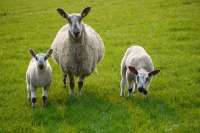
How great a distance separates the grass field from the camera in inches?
280

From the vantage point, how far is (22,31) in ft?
59.7

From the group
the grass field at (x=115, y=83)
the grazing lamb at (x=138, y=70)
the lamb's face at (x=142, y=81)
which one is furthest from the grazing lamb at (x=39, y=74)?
the lamb's face at (x=142, y=81)

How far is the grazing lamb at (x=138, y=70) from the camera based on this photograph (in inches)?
297

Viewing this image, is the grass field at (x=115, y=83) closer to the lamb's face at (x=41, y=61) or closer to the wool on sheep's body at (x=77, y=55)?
the wool on sheep's body at (x=77, y=55)

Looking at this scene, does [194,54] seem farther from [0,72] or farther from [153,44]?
[0,72]

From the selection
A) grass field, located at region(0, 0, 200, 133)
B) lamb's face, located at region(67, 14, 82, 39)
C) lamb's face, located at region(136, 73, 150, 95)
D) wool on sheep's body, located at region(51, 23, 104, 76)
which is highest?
lamb's face, located at region(67, 14, 82, 39)

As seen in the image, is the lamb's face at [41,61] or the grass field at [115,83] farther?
the lamb's face at [41,61]

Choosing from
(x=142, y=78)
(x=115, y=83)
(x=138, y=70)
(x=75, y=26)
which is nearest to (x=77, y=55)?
(x=75, y=26)

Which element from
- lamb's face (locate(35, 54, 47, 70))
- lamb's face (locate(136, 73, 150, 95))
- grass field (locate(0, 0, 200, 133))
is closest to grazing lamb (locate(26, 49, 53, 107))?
lamb's face (locate(35, 54, 47, 70))

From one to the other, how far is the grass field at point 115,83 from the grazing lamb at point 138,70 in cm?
59

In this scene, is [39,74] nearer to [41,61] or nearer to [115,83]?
[41,61]

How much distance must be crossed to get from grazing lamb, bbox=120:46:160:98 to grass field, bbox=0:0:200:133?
587 mm

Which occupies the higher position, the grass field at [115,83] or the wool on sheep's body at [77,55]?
the wool on sheep's body at [77,55]

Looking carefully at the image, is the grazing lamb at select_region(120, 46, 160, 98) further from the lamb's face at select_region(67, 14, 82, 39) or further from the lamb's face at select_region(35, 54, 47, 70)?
the lamb's face at select_region(35, 54, 47, 70)
